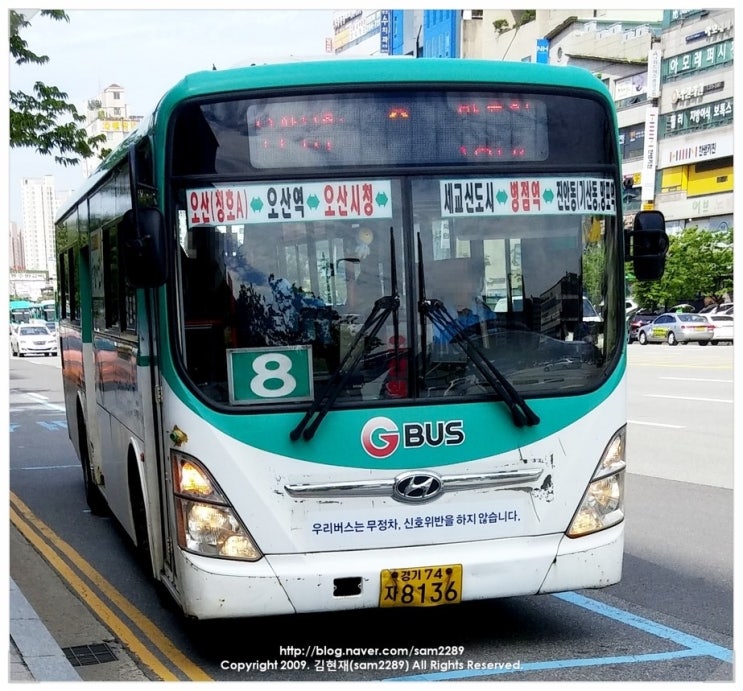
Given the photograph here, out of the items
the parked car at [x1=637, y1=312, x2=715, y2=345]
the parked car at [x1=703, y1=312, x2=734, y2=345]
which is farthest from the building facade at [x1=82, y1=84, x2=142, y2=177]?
the parked car at [x1=703, y1=312, x2=734, y2=345]

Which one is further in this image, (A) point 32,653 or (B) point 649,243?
(B) point 649,243

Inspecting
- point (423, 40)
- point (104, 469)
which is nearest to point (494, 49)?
point (423, 40)

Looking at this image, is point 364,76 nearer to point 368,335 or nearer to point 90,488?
point 368,335

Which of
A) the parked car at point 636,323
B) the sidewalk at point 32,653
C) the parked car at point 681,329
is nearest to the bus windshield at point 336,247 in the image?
the sidewalk at point 32,653

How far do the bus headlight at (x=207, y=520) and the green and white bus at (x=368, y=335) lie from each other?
0.01 m

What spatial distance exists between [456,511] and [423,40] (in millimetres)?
75399

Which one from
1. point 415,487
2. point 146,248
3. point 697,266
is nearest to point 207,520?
point 415,487

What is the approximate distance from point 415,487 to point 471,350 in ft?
2.24

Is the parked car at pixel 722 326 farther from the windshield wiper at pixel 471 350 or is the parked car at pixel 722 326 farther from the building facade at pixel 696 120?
the windshield wiper at pixel 471 350

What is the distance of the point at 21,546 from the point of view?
26.4 feet

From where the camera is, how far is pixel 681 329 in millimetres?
40750

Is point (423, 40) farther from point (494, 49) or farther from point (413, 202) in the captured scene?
point (413, 202)

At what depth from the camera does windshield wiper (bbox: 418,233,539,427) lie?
4902 mm

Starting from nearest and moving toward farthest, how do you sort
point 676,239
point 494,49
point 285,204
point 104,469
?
point 285,204 → point 104,469 → point 676,239 → point 494,49
